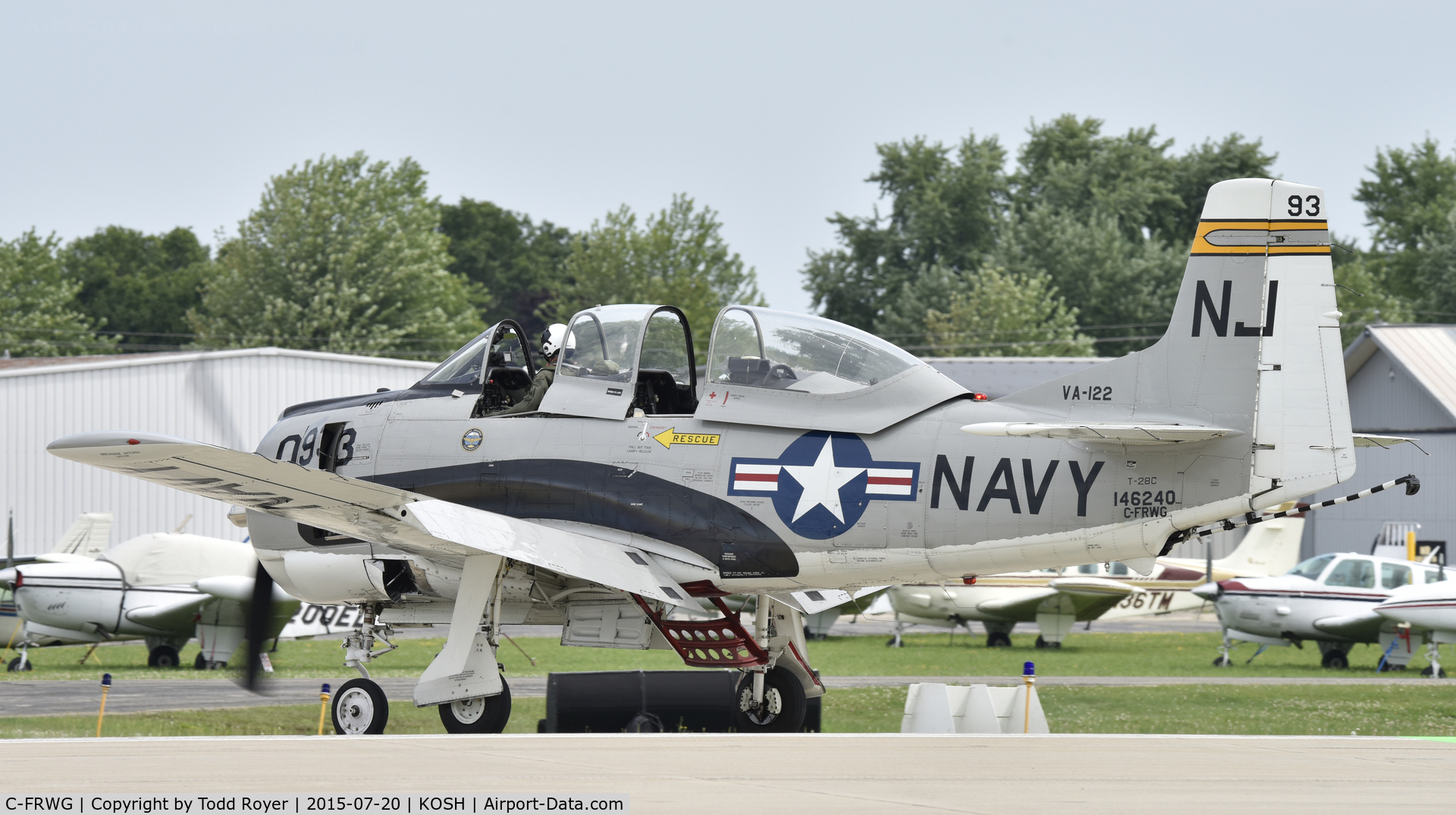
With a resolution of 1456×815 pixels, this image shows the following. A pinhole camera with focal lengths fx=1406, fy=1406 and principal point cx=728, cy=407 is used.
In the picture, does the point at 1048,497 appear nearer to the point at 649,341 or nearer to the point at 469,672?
the point at 649,341

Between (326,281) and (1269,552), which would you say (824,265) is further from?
(1269,552)

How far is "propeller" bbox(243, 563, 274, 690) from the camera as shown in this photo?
36.0 feet

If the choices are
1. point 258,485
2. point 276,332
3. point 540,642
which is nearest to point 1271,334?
point 258,485

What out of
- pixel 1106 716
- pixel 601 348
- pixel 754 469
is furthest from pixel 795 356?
pixel 1106 716

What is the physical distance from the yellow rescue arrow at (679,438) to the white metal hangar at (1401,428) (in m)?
32.5

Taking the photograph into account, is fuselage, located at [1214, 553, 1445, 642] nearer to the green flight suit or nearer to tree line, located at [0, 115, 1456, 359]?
the green flight suit

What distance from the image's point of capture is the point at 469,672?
11.1 metres

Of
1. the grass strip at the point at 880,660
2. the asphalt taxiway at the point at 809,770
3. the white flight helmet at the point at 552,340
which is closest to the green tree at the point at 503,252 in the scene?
the grass strip at the point at 880,660

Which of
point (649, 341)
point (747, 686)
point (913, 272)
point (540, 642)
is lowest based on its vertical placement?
point (540, 642)

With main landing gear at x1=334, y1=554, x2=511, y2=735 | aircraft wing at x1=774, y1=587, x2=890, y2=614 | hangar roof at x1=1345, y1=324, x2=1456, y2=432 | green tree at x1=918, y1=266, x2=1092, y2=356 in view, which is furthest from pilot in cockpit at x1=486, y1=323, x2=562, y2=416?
green tree at x1=918, y1=266, x2=1092, y2=356

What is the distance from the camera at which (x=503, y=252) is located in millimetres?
93500

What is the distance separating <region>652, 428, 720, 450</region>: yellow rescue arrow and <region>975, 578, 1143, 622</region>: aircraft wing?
63.0ft

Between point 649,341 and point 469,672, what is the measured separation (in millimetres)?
3251

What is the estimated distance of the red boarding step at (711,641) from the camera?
11719mm
